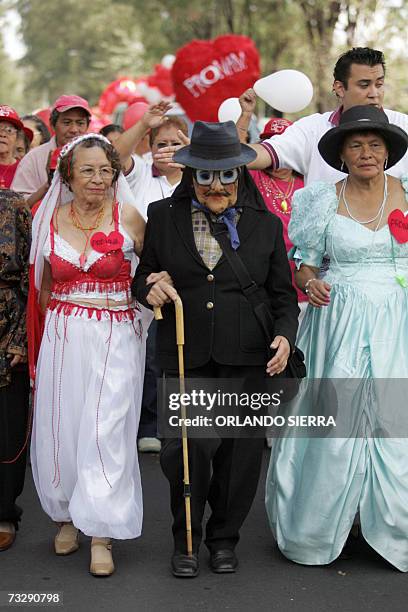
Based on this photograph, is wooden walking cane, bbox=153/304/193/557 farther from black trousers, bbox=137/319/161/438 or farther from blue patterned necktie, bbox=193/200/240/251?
black trousers, bbox=137/319/161/438

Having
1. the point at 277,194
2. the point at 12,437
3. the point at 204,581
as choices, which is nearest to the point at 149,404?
the point at 277,194

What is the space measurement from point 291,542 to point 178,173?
3.33 m

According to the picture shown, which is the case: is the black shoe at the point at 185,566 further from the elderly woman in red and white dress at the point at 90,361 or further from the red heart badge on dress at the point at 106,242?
the red heart badge on dress at the point at 106,242

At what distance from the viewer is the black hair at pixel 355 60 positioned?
17.8 feet

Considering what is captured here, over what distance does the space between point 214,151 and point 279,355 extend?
96cm

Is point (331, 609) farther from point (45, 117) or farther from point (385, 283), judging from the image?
point (45, 117)

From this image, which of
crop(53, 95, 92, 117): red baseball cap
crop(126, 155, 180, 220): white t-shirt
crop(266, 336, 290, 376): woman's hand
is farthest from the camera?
crop(53, 95, 92, 117): red baseball cap

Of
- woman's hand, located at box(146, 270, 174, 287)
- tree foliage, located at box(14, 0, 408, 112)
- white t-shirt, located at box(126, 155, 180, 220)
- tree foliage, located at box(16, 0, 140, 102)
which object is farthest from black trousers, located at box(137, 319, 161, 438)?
tree foliage, located at box(16, 0, 140, 102)

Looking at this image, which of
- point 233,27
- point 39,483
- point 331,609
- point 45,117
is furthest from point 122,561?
point 233,27

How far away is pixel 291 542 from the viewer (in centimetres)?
497

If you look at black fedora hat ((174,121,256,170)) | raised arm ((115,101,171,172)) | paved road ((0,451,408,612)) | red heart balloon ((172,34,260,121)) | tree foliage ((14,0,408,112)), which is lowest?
paved road ((0,451,408,612))

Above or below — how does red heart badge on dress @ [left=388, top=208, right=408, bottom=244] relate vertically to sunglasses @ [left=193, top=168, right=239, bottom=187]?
below

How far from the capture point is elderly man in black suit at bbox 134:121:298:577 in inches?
184

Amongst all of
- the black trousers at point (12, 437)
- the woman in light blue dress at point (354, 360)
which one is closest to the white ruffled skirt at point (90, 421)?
the black trousers at point (12, 437)
